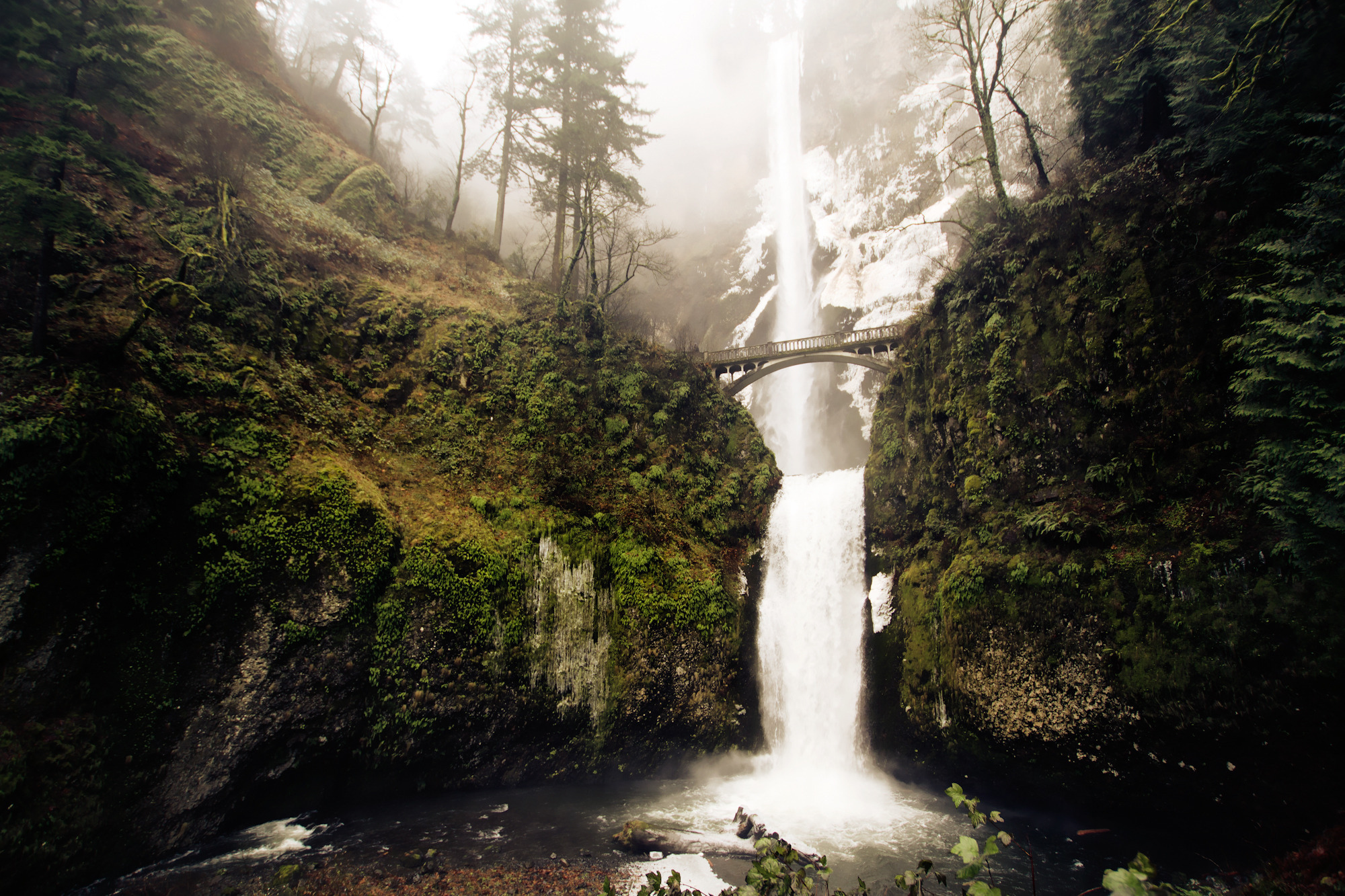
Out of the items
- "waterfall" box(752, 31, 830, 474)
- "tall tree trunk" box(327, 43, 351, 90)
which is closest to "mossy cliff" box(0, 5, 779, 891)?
"tall tree trunk" box(327, 43, 351, 90)

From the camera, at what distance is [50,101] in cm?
848

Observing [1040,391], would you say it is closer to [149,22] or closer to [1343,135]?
[1343,135]

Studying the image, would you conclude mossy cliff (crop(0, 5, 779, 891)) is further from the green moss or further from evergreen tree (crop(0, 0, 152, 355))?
evergreen tree (crop(0, 0, 152, 355))

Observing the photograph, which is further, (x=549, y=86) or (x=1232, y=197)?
(x=549, y=86)

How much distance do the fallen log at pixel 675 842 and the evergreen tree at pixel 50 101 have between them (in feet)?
40.7

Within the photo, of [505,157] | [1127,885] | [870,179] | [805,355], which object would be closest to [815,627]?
[805,355]

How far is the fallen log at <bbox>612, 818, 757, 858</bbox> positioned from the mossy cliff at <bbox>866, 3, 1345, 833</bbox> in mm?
4781

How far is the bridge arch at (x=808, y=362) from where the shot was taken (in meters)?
20.2

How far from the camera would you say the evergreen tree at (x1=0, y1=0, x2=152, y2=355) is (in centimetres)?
788

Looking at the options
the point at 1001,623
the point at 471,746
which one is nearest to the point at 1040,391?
the point at 1001,623

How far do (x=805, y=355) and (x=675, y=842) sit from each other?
56.8ft

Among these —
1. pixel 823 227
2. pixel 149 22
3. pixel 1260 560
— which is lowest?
pixel 1260 560

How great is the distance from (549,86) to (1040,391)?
2183 cm

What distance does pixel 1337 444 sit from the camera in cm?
685
